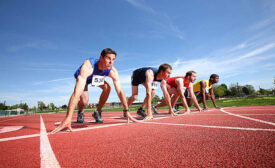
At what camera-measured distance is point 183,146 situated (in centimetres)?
137

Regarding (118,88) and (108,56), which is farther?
(118,88)

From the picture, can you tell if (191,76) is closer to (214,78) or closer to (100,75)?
(214,78)

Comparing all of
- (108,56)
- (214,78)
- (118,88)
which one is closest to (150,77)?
(118,88)

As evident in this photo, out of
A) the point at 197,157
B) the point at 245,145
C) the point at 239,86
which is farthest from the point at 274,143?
the point at 239,86

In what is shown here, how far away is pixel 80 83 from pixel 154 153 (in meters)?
1.88

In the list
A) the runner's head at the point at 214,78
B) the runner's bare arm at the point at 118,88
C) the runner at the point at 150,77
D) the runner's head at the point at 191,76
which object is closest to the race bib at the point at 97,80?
the runner's bare arm at the point at 118,88

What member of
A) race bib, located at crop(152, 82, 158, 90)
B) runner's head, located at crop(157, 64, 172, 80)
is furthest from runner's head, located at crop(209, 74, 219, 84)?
runner's head, located at crop(157, 64, 172, 80)

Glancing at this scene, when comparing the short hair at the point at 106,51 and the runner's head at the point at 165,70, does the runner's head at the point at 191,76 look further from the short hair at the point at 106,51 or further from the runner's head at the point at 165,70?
the short hair at the point at 106,51

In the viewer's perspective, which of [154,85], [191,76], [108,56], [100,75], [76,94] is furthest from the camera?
[191,76]

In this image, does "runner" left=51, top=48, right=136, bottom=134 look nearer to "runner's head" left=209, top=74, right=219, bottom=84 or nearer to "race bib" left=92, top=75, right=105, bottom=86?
"race bib" left=92, top=75, right=105, bottom=86

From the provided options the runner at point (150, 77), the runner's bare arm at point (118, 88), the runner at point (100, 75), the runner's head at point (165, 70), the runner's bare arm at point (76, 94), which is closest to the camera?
the runner's bare arm at point (76, 94)

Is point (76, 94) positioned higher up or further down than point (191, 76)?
further down

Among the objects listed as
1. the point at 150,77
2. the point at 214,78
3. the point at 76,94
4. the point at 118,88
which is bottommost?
the point at 76,94

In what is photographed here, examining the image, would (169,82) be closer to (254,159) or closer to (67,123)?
(67,123)
